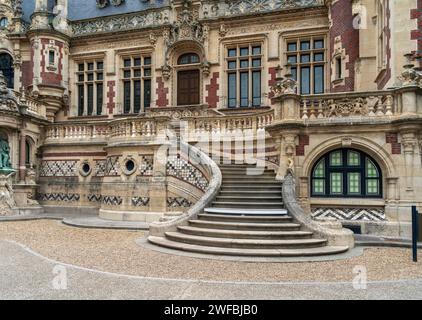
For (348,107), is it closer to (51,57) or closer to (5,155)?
(5,155)

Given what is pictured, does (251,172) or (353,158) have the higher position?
(353,158)

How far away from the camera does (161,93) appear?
1994cm

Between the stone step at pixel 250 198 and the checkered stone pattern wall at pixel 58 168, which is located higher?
the checkered stone pattern wall at pixel 58 168

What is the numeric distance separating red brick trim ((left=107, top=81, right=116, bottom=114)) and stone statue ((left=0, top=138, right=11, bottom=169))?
6499 millimetres

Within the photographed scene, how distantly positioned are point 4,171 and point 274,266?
1318 cm

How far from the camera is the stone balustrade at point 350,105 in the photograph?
10.0 m

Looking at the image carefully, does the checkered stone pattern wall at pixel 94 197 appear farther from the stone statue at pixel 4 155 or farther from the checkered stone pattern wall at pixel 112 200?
the stone statue at pixel 4 155

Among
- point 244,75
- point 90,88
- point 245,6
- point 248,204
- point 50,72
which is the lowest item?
point 248,204

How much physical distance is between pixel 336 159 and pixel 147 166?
271 inches

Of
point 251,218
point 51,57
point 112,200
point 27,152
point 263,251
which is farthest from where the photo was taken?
point 51,57

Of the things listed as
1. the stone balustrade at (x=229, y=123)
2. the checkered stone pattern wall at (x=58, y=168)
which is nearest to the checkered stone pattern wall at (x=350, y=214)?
the stone balustrade at (x=229, y=123)

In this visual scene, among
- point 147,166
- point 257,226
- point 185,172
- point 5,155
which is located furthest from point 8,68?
point 257,226

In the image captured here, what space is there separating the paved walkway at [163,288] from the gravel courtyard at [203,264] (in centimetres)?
33

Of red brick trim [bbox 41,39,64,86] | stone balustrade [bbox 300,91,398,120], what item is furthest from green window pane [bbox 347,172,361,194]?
red brick trim [bbox 41,39,64,86]
